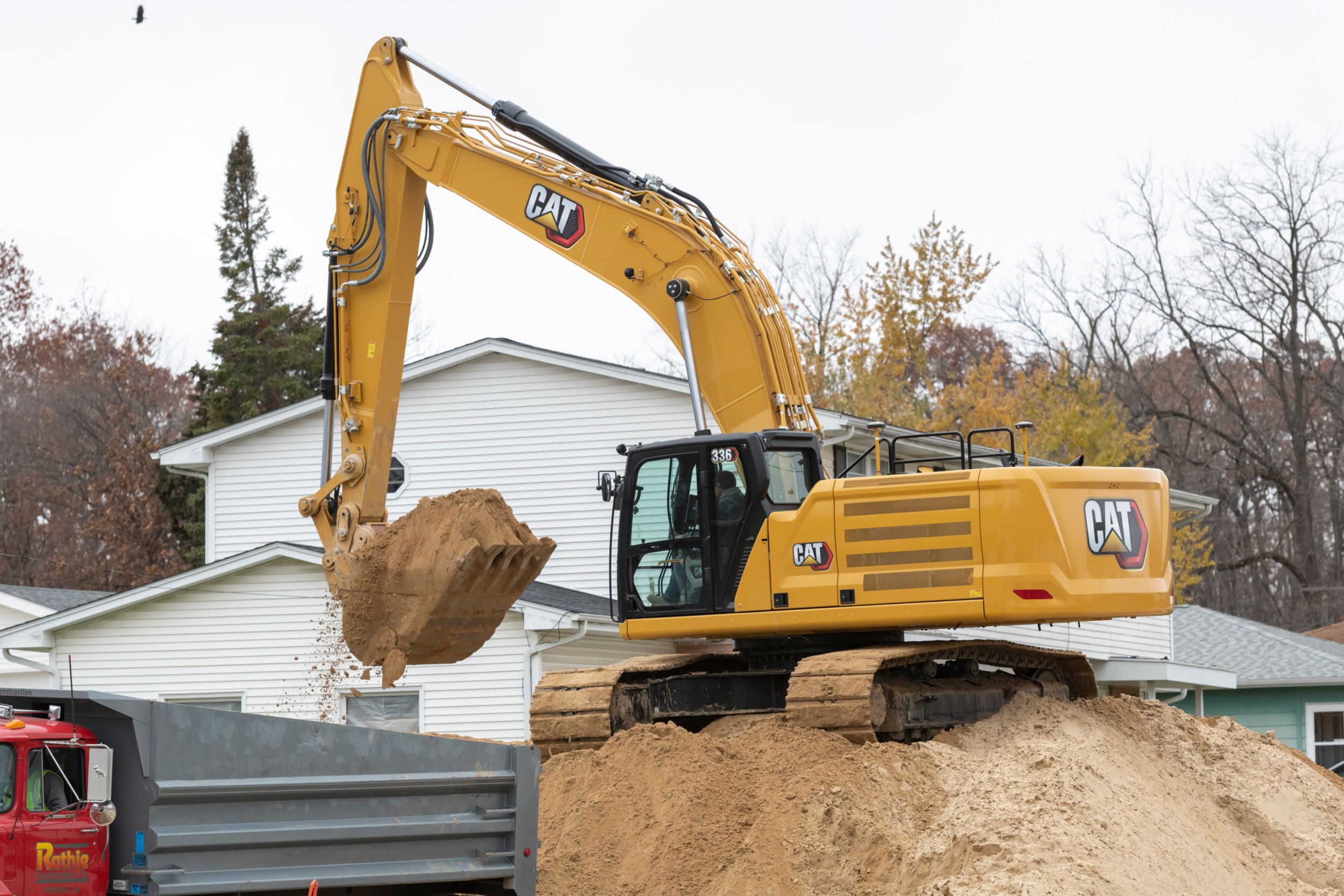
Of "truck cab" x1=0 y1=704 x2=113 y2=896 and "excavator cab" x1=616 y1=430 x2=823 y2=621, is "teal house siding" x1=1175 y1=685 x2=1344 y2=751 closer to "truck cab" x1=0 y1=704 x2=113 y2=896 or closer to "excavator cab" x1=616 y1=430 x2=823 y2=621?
"excavator cab" x1=616 y1=430 x2=823 y2=621

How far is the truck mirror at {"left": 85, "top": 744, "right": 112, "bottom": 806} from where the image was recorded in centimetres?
757

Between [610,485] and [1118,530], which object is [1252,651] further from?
[610,485]

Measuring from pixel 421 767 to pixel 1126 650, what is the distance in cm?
2081

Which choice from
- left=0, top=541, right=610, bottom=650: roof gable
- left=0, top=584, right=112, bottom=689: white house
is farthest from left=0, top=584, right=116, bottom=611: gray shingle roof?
left=0, top=541, right=610, bottom=650: roof gable

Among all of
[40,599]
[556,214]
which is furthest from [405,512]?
[556,214]

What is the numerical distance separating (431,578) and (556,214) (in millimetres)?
3287

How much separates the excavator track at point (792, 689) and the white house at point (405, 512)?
15.8ft

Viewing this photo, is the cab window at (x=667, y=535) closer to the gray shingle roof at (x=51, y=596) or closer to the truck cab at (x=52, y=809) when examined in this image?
the truck cab at (x=52, y=809)

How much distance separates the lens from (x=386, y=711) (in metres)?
19.4

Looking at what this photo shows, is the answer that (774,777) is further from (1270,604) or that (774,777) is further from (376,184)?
(1270,604)

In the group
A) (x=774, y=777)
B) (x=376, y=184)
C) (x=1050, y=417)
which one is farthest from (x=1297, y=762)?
(x=1050, y=417)

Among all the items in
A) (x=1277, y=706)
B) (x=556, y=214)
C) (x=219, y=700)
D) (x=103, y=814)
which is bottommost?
(x=1277, y=706)

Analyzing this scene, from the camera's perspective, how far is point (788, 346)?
1254 centimetres

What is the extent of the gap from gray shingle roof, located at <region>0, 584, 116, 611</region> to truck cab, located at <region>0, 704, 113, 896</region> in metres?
18.1
